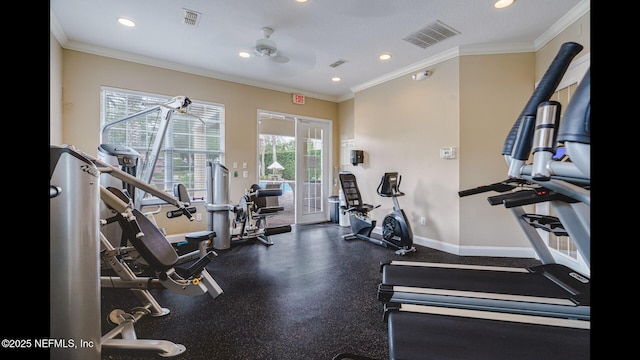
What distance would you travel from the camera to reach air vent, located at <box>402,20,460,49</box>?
3.17 m

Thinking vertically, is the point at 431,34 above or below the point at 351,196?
above

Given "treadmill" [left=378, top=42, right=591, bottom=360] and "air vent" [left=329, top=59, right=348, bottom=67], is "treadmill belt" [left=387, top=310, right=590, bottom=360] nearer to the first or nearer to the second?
"treadmill" [left=378, top=42, right=591, bottom=360]

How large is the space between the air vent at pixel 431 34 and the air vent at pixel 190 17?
8.37 ft

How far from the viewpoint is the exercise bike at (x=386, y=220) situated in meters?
3.76

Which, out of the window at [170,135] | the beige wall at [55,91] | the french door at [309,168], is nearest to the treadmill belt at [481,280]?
the window at [170,135]

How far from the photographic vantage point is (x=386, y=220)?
4.01m

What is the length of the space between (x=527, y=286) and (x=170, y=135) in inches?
192

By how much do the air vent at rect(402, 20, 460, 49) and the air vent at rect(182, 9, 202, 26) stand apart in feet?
8.37

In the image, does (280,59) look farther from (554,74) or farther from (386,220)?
(386,220)

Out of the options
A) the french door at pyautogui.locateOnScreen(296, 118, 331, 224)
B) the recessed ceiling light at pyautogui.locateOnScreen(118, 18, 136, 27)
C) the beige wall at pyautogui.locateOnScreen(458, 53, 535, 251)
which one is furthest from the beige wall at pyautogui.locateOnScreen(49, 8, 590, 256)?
the french door at pyautogui.locateOnScreen(296, 118, 331, 224)

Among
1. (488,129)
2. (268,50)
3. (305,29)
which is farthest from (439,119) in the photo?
(268,50)

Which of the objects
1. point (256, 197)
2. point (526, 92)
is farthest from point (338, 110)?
point (526, 92)
